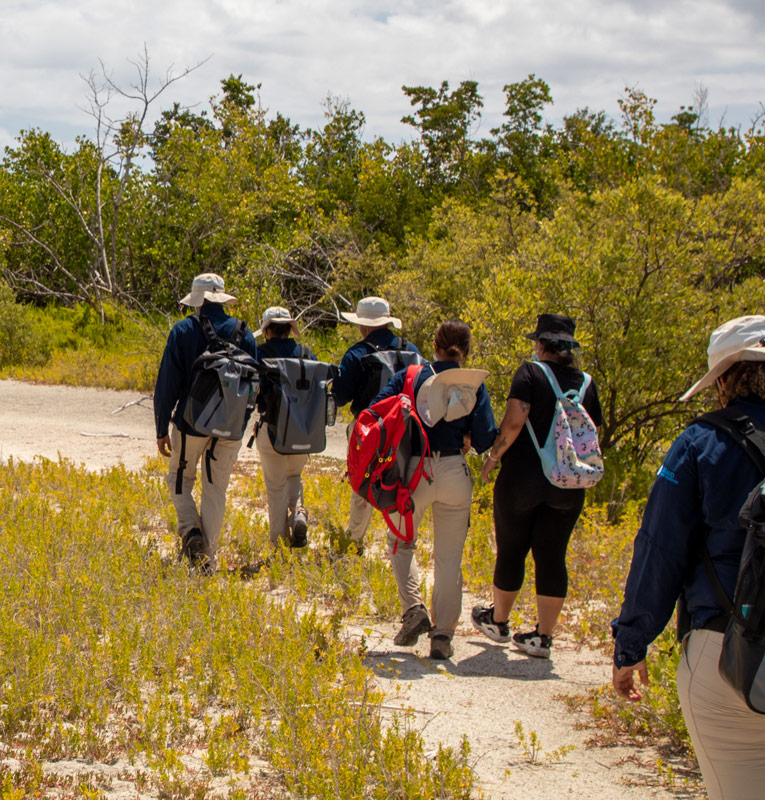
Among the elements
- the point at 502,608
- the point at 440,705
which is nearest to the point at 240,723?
the point at 440,705

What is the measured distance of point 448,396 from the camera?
15.7ft

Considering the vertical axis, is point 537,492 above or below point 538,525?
above

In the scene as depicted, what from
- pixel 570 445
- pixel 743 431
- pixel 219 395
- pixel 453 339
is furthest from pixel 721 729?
pixel 219 395

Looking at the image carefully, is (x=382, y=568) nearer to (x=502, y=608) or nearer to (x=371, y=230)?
(x=502, y=608)

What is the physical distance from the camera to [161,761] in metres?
3.20

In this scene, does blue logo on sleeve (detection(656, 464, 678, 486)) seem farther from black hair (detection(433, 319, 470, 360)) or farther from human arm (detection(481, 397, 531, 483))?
black hair (detection(433, 319, 470, 360))

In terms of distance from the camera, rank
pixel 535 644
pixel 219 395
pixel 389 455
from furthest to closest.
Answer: pixel 219 395, pixel 535 644, pixel 389 455

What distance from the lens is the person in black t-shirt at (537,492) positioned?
4844 mm

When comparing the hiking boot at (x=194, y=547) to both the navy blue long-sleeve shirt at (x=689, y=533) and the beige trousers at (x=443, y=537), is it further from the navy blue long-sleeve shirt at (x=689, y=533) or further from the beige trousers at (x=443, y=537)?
the navy blue long-sleeve shirt at (x=689, y=533)

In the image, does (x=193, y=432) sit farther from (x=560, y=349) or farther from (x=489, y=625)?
(x=560, y=349)

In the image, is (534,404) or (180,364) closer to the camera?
(534,404)

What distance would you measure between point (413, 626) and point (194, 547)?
1.85m

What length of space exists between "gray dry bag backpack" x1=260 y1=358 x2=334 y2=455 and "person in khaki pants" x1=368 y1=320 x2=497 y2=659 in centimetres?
157

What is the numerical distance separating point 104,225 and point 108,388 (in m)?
9.17
